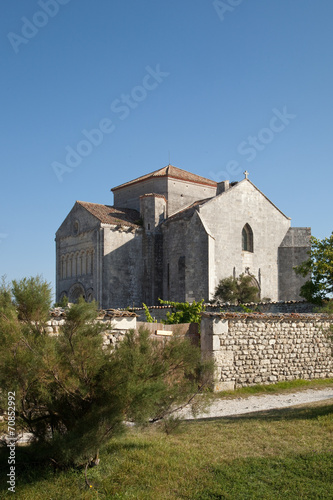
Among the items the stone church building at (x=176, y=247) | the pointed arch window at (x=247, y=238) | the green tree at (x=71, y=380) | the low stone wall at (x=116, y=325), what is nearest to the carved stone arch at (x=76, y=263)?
the stone church building at (x=176, y=247)

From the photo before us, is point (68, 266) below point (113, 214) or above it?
below

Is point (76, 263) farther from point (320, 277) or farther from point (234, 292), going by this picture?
point (320, 277)

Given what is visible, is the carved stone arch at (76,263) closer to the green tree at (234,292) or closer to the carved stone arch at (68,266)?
the carved stone arch at (68,266)

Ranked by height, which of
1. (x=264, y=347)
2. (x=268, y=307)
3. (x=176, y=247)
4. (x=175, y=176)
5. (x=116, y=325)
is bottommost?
(x=264, y=347)

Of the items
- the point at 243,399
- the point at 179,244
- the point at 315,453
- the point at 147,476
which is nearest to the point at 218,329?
the point at 243,399

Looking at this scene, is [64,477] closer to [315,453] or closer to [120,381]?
[120,381]

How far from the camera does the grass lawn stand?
5277mm

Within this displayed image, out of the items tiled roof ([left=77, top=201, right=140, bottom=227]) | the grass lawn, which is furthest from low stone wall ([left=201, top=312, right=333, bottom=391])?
tiled roof ([left=77, top=201, right=140, bottom=227])

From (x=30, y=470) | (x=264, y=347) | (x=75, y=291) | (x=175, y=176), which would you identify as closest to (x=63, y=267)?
(x=75, y=291)

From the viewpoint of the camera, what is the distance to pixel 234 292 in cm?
2491

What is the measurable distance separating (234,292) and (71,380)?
20.2 meters

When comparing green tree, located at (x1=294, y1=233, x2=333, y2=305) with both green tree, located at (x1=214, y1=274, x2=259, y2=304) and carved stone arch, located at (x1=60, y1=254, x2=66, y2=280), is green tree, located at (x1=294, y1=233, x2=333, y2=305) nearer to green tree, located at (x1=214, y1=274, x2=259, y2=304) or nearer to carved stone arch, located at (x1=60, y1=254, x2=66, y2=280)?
green tree, located at (x1=214, y1=274, x2=259, y2=304)

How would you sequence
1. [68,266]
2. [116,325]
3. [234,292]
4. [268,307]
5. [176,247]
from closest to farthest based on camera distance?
[116,325] < [268,307] < [234,292] < [176,247] < [68,266]

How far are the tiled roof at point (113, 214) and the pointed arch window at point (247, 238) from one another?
21.5 feet
